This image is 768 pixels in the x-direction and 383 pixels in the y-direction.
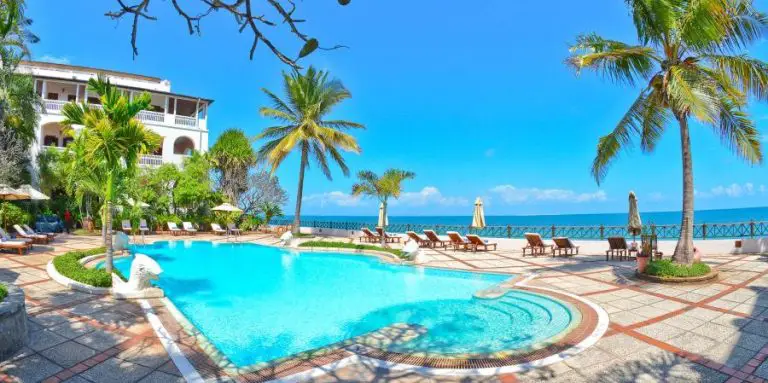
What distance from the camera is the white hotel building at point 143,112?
24062mm

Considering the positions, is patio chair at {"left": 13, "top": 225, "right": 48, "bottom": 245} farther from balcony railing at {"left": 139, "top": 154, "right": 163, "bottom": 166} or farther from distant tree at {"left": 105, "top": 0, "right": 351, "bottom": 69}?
distant tree at {"left": 105, "top": 0, "right": 351, "bottom": 69}

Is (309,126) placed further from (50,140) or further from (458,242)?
(50,140)

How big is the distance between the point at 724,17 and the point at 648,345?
6.92 meters

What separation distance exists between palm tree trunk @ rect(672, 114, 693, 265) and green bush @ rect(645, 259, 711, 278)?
0.20 metres

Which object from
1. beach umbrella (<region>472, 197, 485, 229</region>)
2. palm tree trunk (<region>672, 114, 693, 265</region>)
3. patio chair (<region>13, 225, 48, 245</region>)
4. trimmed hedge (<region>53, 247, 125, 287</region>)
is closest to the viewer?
trimmed hedge (<region>53, 247, 125, 287</region>)

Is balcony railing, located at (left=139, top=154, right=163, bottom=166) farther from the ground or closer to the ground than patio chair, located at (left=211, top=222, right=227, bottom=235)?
farther from the ground

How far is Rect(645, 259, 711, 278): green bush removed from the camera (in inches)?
336

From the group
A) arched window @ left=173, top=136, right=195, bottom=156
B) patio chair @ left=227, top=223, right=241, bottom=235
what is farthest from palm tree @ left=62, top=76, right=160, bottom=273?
arched window @ left=173, top=136, right=195, bottom=156

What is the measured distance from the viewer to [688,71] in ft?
27.9

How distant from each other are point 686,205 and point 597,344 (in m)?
5.92

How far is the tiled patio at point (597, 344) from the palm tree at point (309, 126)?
12.4 m

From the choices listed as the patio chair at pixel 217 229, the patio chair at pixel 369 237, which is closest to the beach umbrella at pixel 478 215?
the patio chair at pixel 369 237

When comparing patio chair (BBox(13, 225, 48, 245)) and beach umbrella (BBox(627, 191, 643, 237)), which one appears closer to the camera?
beach umbrella (BBox(627, 191, 643, 237))

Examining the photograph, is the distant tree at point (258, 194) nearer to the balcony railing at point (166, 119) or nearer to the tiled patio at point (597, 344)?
the balcony railing at point (166, 119)
